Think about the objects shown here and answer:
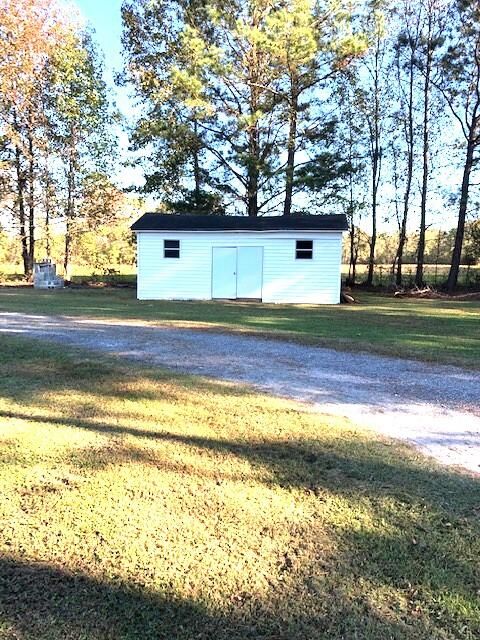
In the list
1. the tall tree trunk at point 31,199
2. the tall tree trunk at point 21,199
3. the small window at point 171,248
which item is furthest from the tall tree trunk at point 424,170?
the tall tree trunk at point 21,199

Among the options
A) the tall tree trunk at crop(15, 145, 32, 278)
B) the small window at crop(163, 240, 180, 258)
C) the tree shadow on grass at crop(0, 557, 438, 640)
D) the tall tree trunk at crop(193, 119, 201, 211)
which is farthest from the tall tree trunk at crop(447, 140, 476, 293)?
the tree shadow on grass at crop(0, 557, 438, 640)

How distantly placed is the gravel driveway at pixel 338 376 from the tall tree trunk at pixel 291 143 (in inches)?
572

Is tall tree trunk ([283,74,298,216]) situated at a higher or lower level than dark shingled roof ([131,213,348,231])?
higher

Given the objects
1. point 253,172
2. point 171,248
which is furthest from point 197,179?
point 171,248

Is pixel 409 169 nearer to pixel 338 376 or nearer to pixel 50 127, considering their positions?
pixel 50 127

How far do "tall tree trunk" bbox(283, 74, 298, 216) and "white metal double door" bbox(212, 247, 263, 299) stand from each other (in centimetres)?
589

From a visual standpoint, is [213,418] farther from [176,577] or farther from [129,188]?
[129,188]

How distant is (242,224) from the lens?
17.0m

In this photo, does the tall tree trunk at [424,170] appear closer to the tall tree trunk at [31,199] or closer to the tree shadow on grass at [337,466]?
the tall tree trunk at [31,199]

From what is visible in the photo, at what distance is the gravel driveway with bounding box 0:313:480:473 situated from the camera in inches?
148

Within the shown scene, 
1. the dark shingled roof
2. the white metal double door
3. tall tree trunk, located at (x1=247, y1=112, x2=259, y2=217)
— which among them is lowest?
the white metal double door

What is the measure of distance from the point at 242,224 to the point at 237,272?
1663 millimetres

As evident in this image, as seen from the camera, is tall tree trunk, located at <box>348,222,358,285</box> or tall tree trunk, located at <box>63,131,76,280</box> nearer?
tall tree trunk, located at <box>63,131,76,280</box>

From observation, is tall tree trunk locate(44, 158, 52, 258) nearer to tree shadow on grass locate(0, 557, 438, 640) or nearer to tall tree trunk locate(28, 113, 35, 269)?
tall tree trunk locate(28, 113, 35, 269)
